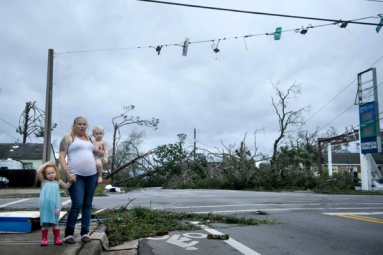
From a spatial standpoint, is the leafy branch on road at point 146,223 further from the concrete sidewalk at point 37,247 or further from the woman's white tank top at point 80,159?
the woman's white tank top at point 80,159

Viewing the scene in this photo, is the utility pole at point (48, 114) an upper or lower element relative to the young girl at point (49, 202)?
upper

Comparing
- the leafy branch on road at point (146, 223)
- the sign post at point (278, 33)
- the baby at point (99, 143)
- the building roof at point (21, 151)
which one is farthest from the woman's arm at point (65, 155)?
the building roof at point (21, 151)

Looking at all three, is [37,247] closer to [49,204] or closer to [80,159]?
[49,204]

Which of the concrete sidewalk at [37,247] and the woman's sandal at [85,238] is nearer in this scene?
the concrete sidewalk at [37,247]

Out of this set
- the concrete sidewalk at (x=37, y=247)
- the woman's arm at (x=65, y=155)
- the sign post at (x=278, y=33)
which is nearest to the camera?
the concrete sidewalk at (x=37, y=247)

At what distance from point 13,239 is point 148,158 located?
82.7 ft

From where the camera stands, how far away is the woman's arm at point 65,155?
489 cm

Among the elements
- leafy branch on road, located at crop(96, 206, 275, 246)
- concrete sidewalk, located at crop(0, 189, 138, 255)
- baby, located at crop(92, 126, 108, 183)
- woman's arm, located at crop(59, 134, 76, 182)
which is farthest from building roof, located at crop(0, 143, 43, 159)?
woman's arm, located at crop(59, 134, 76, 182)

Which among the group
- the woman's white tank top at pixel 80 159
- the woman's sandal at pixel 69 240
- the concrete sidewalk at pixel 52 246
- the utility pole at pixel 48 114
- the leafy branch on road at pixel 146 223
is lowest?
the leafy branch on road at pixel 146 223

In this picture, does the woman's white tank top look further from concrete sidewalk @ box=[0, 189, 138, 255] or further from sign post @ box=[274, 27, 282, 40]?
sign post @ box=[274, 27, 282, 40]

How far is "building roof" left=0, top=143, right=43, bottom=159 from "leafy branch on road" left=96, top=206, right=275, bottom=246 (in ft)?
139

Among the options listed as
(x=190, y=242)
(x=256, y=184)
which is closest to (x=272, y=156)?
(x=256, y=184)

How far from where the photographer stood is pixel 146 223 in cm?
721

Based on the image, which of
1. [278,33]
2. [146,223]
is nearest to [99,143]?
[146,223]
